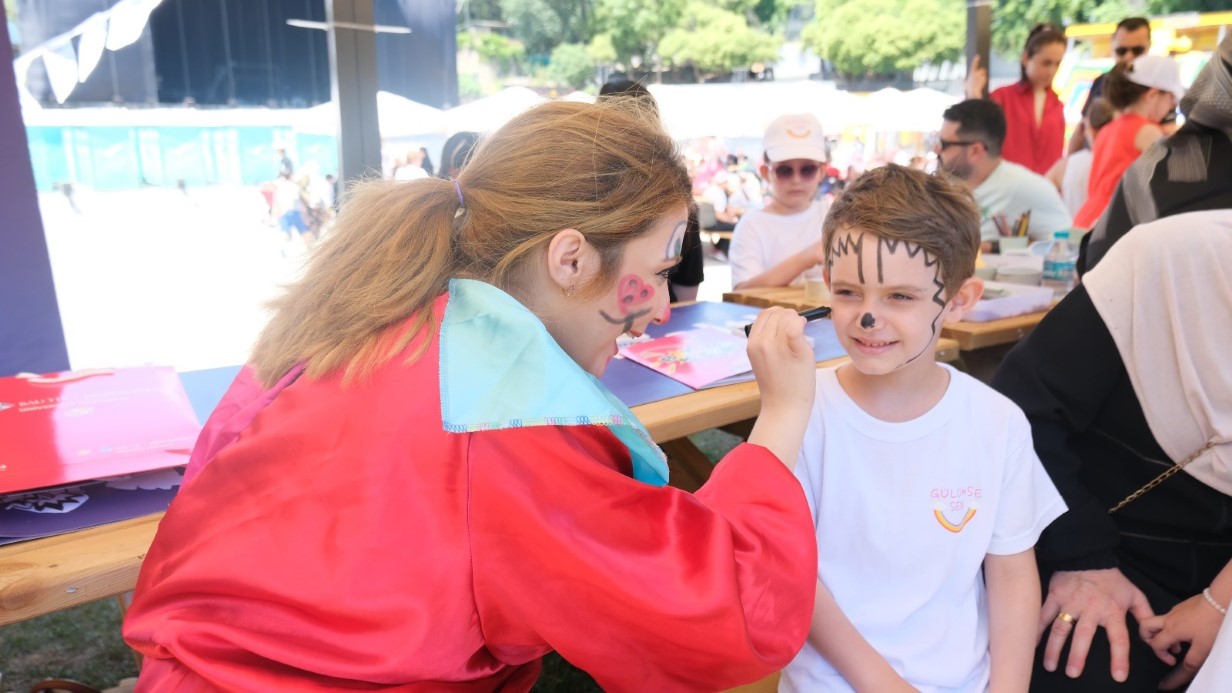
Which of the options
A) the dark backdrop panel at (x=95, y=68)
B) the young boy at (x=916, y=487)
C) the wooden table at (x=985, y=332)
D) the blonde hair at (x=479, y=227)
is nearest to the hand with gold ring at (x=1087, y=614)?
the young boy at (x=916, y=487)

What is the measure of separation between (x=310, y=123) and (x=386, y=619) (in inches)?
135

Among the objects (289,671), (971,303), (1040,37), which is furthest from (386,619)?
(1040,37)

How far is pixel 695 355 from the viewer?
1.81 meters

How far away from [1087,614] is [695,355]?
854mm

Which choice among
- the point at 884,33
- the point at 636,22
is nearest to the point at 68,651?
the point at 636,22

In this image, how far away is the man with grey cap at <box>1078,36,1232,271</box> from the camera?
4.57 ft

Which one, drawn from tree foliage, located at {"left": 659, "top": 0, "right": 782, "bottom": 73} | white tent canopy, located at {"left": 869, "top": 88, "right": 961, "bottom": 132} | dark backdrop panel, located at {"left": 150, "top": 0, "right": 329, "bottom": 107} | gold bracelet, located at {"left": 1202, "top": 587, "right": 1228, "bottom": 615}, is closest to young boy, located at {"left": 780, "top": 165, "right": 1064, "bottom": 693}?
gold bracelet, located at {"left": 1202, "top": 587, "right": 1228, "bottom": 615}

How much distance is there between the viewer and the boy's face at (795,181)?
3.17m

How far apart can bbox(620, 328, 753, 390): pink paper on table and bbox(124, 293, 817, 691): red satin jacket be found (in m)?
0.79

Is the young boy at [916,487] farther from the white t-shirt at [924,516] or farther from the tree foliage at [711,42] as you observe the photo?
the tree foliage at [711,42]

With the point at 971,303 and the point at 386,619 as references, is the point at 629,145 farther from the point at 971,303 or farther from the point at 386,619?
the point at 971,303

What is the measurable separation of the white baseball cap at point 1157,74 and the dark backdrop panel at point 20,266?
14.9 ft

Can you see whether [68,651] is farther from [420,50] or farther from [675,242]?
[420,50]

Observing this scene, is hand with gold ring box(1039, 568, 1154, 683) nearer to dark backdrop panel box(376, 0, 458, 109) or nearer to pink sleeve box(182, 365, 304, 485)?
pink sleeve box(182, 365, 304, 485)
